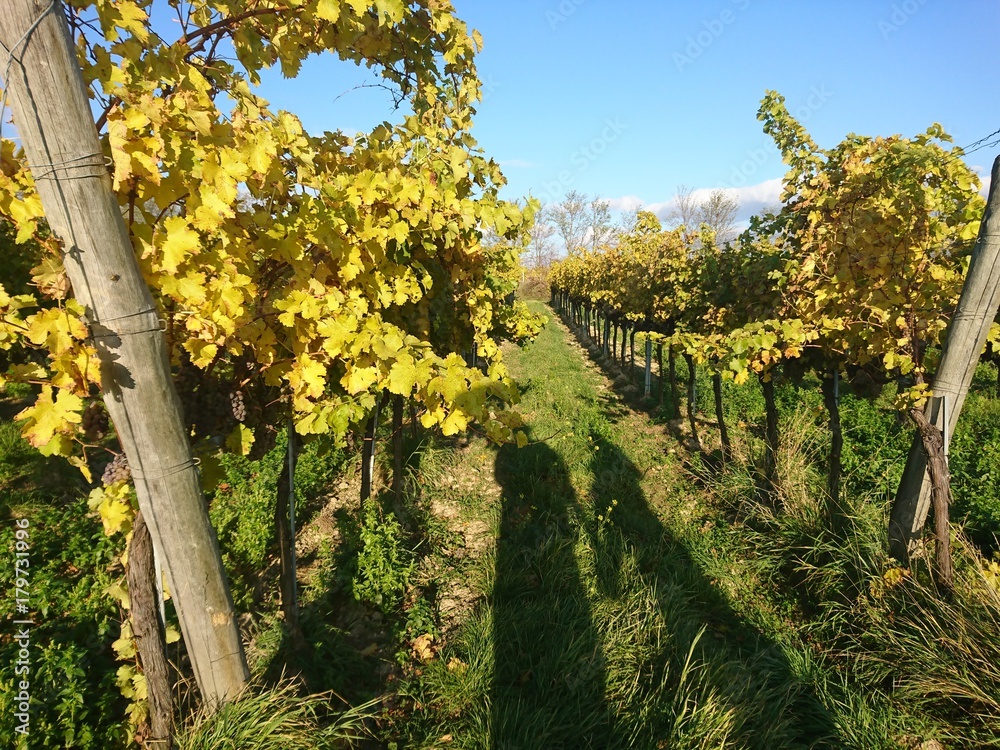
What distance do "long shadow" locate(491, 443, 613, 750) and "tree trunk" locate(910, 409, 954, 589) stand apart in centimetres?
214

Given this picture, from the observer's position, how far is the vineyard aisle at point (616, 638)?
8.64 ft

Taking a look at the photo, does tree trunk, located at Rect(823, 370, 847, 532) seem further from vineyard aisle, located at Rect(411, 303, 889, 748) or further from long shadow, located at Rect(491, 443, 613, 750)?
long shadow, located at Rect(491, 443, 613, 750)

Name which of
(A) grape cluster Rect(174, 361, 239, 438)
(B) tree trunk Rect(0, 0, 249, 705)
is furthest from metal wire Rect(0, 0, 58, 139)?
(A) grape cluster Rect(174, 361, 239, 438)

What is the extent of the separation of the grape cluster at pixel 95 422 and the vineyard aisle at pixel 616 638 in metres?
2.16

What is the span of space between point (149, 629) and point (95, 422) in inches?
32.8

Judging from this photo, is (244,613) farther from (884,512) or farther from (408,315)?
(884,512)

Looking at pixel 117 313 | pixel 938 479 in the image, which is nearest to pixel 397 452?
pixel 117 313

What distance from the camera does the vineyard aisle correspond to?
2633 mm

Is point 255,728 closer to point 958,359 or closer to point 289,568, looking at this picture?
point 289,568

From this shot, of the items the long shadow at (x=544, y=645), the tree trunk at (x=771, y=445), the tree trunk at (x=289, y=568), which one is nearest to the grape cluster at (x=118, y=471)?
the tree trunk at (x=289, y=568)

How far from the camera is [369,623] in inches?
139

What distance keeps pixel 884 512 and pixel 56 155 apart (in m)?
5.53

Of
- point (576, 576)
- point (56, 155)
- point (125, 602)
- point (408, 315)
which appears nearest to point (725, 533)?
point (576, 576)

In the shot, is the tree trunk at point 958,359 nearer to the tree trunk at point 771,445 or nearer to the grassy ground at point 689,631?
the grassy ground at point 689,631
